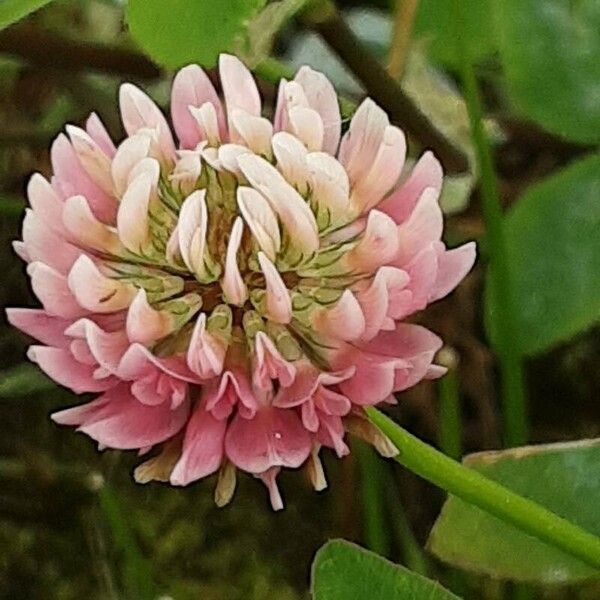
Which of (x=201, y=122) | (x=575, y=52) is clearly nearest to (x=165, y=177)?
(x=201, y=122)

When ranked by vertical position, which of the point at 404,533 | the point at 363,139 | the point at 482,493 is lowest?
the point at 404,533

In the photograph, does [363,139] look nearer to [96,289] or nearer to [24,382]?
[96,289]

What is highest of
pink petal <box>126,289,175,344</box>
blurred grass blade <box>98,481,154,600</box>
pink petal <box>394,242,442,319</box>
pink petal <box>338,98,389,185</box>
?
pink petal <box>126,289,175,344</box>

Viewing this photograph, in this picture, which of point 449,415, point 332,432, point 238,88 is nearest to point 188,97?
point 238,88

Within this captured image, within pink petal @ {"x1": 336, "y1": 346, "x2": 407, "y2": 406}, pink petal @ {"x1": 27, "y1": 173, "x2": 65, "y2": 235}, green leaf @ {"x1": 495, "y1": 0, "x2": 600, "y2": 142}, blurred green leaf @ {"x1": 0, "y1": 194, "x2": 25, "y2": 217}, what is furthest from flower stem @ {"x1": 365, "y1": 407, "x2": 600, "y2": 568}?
blurred green leaf @ {"x1": 0, "y1": 194, "x2": 25, "y2": 217}

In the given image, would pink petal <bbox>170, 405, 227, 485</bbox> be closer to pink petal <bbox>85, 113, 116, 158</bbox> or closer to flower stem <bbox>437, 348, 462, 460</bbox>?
pink petal <bbox>85, 113, 116, 158</bbox>
